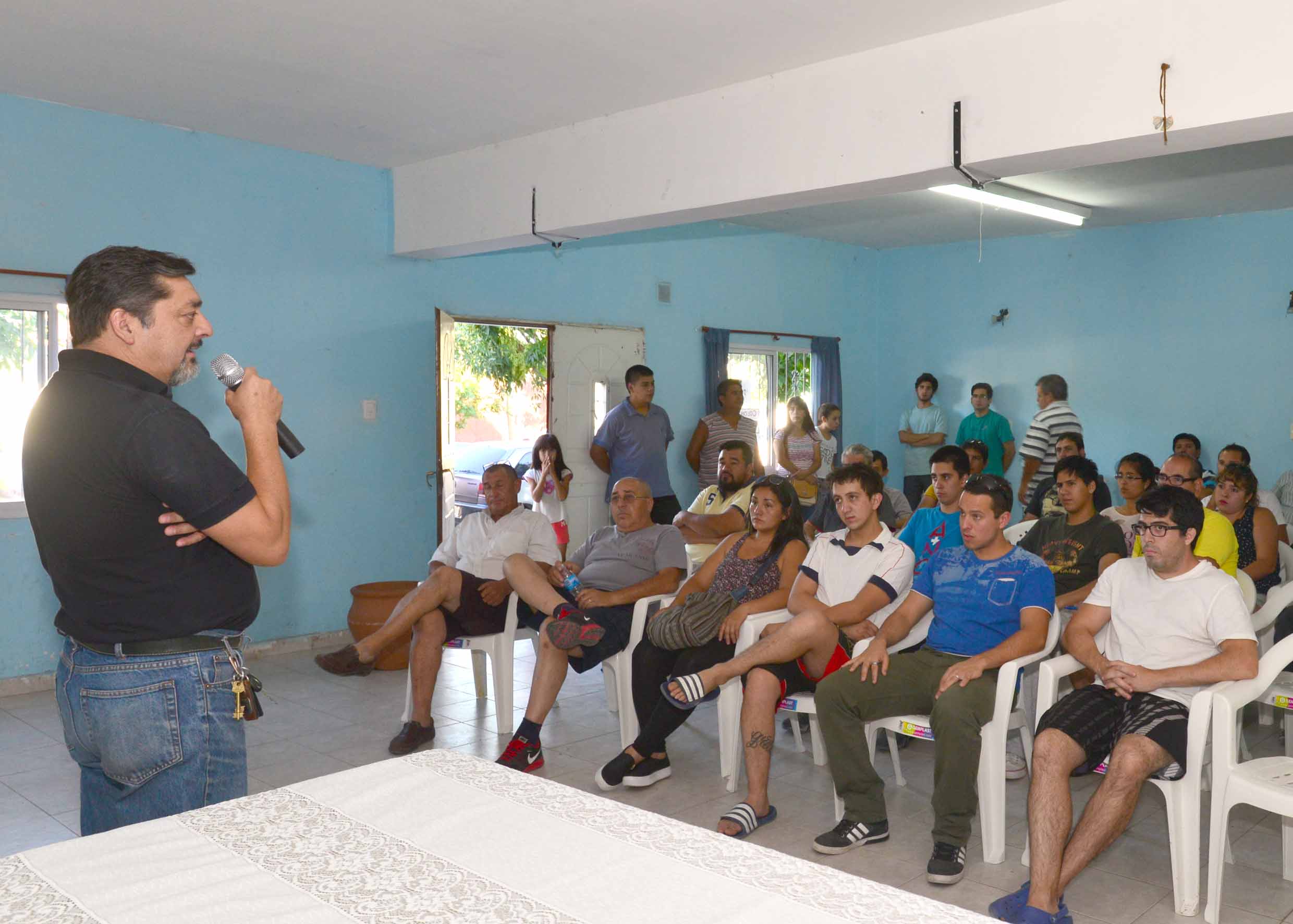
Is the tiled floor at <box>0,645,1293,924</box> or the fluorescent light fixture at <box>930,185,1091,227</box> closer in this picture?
the tiled floor at <box>0,645,1293,924</box>

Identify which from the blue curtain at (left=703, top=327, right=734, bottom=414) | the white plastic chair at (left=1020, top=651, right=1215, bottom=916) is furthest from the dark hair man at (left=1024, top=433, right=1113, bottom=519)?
the blue curtain at (left=703, top=327, right=734, bottom=414)

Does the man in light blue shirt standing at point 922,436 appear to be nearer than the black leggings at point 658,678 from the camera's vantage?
No

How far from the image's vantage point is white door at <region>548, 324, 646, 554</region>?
6918 mm

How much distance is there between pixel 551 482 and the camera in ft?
21.1

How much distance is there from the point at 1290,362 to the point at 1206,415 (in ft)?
2.08

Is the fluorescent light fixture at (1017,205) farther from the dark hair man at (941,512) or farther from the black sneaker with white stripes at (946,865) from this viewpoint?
the black sneaker with white stripes at (946,865)

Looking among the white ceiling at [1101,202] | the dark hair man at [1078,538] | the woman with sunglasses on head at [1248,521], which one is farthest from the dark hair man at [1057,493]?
the white ceiling at [1101,202]

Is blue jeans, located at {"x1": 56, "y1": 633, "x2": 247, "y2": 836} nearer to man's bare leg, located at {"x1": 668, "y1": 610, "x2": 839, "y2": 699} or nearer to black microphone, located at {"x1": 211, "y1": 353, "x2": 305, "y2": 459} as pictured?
black microphone, located at {"x1": 211, "y1": 353, "x2": 305, "y2": 459}

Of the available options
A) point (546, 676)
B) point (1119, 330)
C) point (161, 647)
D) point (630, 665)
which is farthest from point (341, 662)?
point (1119, 330)

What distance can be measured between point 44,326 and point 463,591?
247 centimetres

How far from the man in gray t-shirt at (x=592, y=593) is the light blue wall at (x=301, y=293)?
77.9 inches

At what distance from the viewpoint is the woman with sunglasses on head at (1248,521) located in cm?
434

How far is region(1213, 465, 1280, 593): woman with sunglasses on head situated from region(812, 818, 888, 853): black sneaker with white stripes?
224cm

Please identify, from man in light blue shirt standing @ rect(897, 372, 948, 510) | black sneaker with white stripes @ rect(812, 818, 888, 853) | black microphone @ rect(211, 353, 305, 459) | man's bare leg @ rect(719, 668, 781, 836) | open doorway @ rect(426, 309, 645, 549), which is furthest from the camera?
man in light blue shirt standing @ rect(897, 372, 948, 510)
